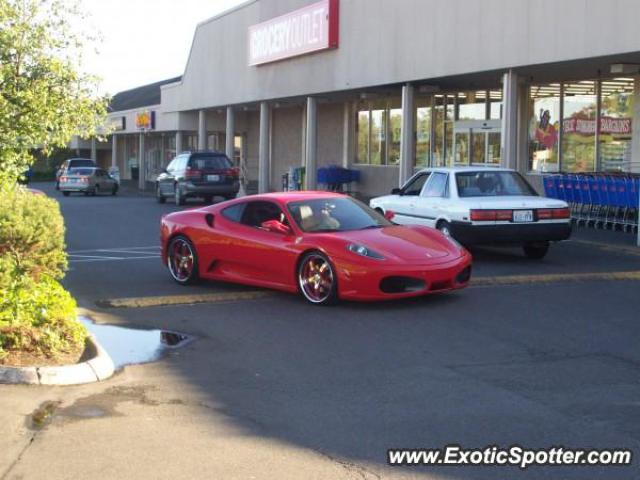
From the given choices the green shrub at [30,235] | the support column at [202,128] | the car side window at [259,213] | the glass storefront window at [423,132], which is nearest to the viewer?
the green shrub at [30,235]

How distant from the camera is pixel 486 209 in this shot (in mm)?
14219

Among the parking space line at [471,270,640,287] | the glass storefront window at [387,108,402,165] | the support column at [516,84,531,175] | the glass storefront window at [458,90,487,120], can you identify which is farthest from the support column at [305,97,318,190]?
the parking space line at [471,270,640,287]

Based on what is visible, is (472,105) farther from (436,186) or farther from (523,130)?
(436,186)

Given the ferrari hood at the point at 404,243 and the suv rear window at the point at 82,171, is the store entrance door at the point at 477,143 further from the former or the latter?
the suv rear window at the point at 82,171

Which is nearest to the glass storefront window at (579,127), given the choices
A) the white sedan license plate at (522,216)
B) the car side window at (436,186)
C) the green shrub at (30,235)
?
the car side window at (436,186)

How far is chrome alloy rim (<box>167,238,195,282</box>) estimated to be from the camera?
40.8 feet

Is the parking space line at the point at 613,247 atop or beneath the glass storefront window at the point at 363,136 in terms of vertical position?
beneath

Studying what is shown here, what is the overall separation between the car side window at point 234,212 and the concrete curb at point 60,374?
15.4 feet

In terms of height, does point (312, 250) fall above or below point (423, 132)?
below

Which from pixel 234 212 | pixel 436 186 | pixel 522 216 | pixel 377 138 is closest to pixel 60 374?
pixel 234 212

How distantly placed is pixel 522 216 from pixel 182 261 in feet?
17.0

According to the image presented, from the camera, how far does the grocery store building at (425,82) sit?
20.2 m

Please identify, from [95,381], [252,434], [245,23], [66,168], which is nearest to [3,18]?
[95,381]

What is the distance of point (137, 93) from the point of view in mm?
70312
